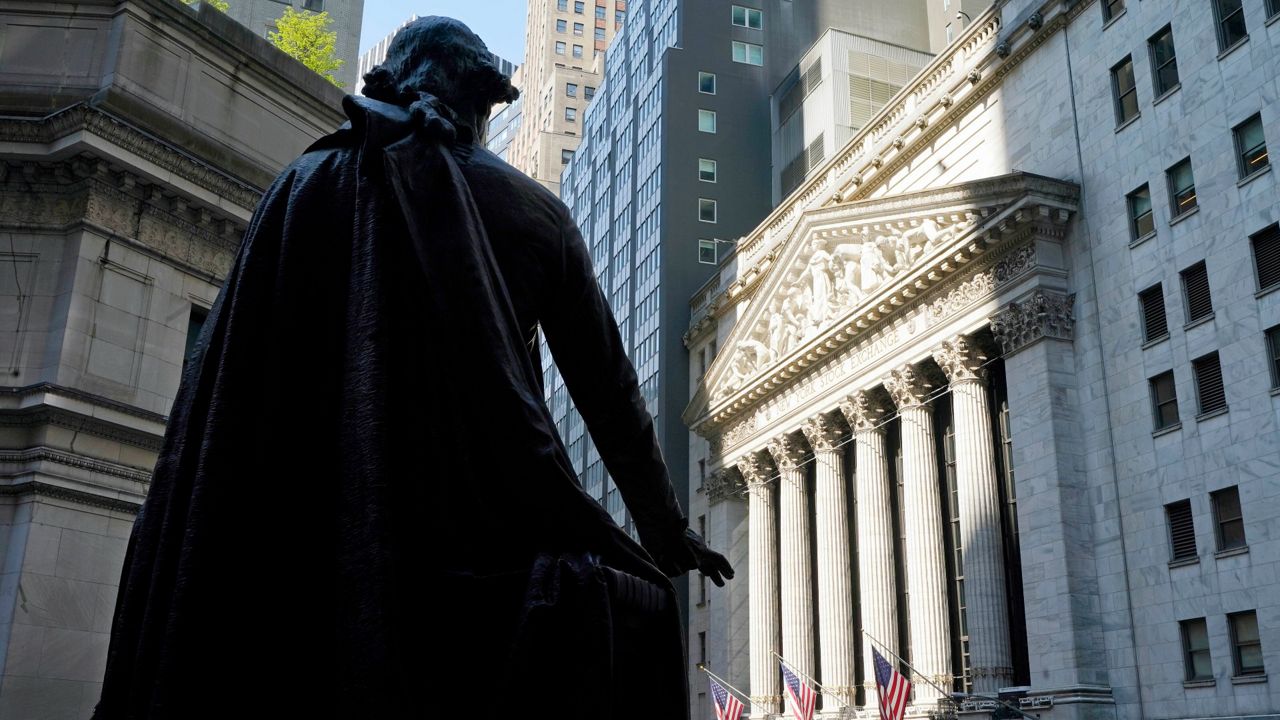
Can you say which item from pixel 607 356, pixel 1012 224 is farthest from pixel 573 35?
pixel 607 356

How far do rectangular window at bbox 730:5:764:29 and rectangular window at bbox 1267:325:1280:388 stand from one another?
168 feet

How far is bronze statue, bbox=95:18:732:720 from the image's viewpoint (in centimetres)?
288

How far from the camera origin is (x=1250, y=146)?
30.1m

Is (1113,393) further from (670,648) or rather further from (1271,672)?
(670,648)

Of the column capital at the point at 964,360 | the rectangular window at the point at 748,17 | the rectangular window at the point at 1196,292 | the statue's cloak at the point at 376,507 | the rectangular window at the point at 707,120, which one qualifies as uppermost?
the rectangular window at the point at 748,17

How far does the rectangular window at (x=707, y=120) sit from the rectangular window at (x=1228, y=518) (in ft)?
152

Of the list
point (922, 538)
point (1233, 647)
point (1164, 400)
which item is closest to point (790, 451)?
point (922, 538)

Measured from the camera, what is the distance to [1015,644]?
123ft

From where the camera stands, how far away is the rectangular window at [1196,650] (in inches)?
1164

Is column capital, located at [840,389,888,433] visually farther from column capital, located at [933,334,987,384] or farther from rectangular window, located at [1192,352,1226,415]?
rectangular window, located at [1192,352,1226,415]

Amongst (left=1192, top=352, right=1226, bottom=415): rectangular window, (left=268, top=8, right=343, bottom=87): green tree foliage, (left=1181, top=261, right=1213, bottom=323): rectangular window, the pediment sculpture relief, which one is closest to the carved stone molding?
Result: the pediment sculpture relief

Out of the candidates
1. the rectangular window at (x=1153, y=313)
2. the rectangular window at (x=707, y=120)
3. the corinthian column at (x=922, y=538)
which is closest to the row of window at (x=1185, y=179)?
the rectangular window at (x=1153, y=313)

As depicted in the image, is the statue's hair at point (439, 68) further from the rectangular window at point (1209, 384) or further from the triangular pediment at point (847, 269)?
the triangular pediment at point (847, 269)

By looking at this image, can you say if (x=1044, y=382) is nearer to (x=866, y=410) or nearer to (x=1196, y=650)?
A: (x=1196, y=650)
